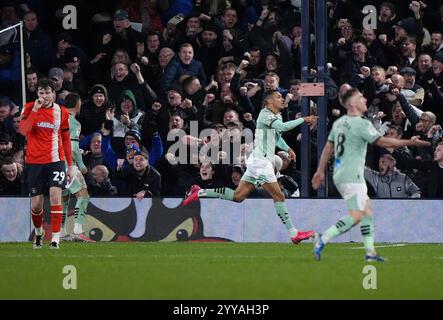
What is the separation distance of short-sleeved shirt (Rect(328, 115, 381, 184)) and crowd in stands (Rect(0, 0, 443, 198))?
579cm

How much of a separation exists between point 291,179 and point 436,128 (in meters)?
2.63

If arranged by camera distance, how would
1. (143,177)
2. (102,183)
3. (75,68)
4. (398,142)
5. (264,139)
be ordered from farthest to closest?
(75,68) → (102,183) → (143,177) → (264,139) → (398,142)

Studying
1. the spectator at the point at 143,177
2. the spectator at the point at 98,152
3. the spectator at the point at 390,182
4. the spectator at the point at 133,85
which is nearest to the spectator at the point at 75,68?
the spectator at the point at 133,85

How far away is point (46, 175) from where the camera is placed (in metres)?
17.8

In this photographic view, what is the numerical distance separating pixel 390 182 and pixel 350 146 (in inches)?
237

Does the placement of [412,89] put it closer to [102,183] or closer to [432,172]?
[432,172]

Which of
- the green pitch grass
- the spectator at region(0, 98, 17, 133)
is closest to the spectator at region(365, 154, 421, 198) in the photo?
the green pitch grass

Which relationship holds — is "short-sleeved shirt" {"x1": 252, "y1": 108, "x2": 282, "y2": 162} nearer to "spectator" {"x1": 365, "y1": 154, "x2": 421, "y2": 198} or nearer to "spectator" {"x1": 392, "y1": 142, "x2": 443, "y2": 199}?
"spectator" {"x1": 365, "y1": 154, "x2": 421, "y2": 198}

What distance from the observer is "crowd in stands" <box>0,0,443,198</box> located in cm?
2123

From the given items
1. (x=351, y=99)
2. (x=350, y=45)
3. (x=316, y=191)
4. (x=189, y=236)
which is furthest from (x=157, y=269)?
(x=350, y=45)

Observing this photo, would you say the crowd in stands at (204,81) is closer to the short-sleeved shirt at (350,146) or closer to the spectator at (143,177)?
the spectator at (143,177)

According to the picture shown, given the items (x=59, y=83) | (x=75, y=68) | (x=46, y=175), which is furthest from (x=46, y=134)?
(x=75, y=68)

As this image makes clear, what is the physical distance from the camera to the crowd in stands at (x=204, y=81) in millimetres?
21234

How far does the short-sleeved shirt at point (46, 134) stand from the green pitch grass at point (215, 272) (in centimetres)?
134
